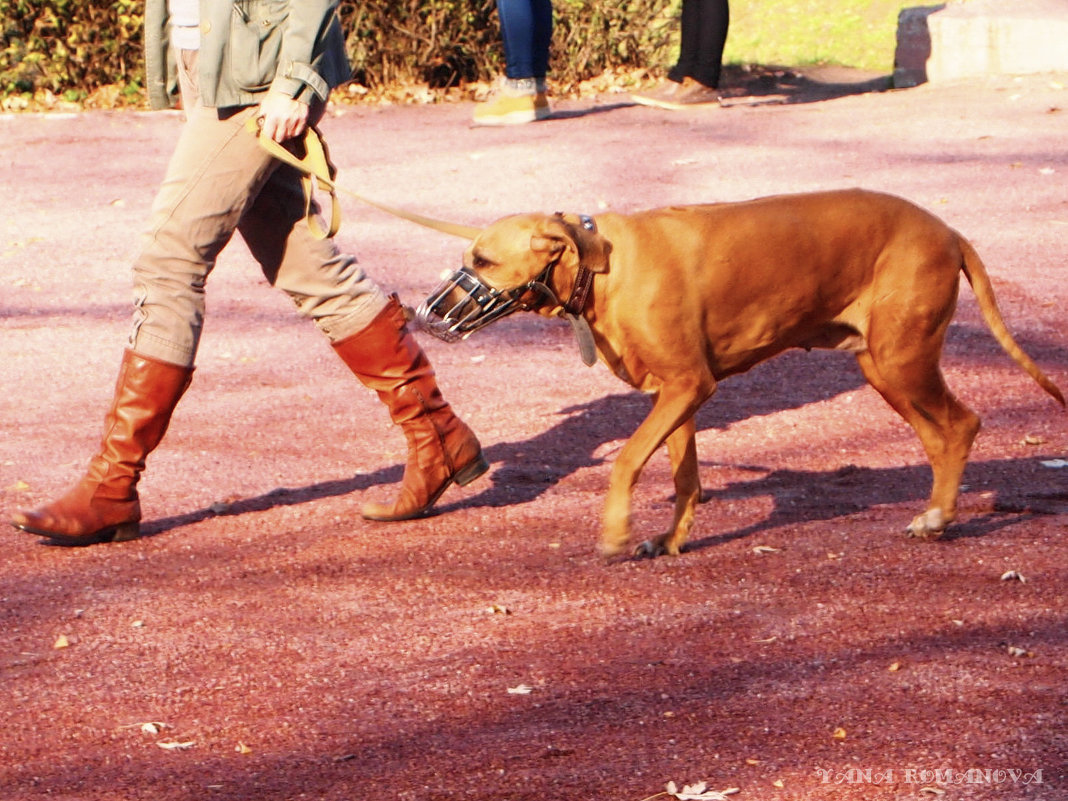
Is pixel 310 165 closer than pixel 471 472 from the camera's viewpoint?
Yes

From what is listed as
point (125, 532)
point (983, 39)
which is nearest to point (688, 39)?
point (983, 39)

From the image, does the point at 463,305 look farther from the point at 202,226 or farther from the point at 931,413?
the point at 931,413

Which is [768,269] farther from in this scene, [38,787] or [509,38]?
[509,38]

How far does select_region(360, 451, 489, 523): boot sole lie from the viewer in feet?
16.0

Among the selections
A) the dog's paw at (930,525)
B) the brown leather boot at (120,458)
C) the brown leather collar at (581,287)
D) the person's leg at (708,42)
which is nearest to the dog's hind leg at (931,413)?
the dog's paw at (930,525)

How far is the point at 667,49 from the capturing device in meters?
14.9

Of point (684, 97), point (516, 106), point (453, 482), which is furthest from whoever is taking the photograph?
point (684, 97)

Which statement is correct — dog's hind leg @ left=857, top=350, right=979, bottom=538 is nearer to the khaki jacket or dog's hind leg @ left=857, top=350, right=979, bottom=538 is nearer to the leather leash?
the leather leash

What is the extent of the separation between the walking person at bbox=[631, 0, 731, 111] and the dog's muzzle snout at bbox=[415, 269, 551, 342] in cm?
815

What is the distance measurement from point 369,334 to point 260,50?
3.00 feet

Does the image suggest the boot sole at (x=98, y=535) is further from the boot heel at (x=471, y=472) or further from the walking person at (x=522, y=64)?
the walking person at (x=522, y=64)

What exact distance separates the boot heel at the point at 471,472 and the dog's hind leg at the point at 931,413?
1244 millimetres

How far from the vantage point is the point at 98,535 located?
465cm

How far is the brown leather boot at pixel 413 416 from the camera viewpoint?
4.81 meters
